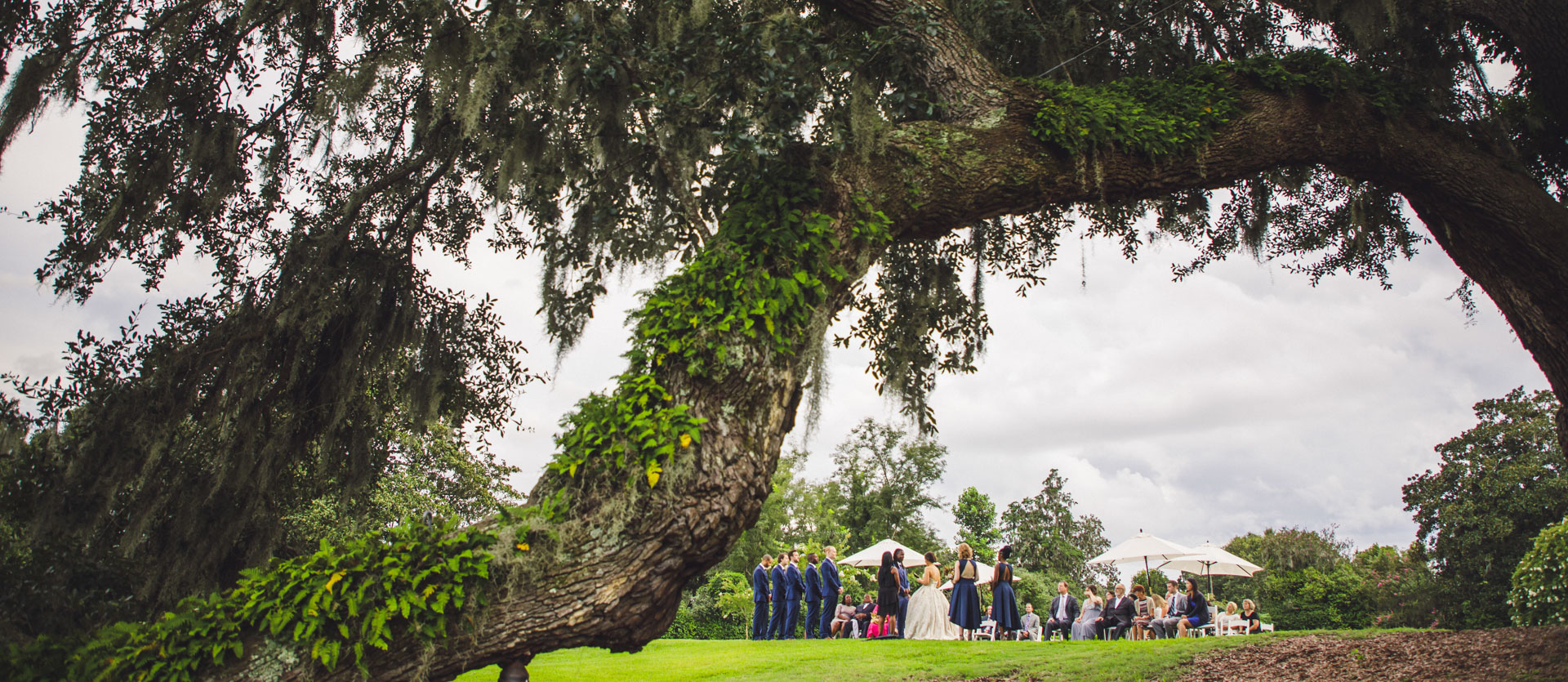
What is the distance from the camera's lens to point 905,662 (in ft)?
23.1

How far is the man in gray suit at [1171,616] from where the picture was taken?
1045cm

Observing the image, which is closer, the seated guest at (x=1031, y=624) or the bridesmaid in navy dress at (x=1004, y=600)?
the bridesmaid in navy dress at (x=1004, y=600)

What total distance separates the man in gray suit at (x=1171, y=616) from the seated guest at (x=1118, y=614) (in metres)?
0.35

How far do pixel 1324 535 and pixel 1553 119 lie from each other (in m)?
36.6

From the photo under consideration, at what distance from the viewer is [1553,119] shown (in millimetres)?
6504

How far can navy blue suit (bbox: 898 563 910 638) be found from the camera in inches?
422

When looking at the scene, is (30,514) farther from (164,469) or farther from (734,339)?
(734,339)

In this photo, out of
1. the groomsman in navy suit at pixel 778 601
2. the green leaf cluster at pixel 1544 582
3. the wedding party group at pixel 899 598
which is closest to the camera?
the green leaf cluster at pixel 1544 582

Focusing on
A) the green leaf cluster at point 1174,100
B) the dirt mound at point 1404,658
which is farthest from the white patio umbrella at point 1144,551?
the green leaf cluster at point 1174,100

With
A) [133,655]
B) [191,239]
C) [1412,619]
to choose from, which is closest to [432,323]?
[191,239]

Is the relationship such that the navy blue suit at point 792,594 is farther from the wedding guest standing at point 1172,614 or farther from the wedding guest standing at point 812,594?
the wedding guest standing at point 1172,614

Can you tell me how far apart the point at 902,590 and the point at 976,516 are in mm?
24427

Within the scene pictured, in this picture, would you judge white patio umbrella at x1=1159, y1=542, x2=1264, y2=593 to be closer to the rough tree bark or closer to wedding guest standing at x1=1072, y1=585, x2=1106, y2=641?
wedding guest standing at x1=1072, y1=585, x2=1106, y2=641

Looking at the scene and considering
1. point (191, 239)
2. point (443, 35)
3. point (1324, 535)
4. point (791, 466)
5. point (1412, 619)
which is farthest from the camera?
point (1324, 535)
